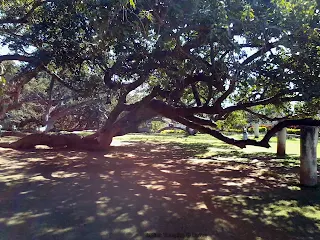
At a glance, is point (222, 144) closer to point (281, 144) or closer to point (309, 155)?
point (281, 144)

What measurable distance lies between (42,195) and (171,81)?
542 cm

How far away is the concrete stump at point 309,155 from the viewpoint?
24.2 feet

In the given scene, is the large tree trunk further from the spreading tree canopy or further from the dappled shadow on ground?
the dappled shadow on ground

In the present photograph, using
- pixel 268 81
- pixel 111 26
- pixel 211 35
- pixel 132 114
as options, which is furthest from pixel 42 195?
pixel 132 114

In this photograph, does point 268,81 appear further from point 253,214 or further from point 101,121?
point 101,121

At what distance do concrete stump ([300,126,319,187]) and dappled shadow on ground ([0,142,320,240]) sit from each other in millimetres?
373

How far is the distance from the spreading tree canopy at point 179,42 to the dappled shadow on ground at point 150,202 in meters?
2.30

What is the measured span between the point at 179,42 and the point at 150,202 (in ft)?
10.3

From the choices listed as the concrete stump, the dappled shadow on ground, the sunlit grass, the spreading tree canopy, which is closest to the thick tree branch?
the spreading tree canopy

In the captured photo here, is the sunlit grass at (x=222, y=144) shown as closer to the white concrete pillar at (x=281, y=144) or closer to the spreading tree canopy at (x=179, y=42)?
the white concrete pillar at (x=281, y=144)

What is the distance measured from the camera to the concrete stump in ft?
24.2

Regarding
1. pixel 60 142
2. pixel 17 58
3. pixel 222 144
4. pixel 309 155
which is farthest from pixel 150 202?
pixel 222 144

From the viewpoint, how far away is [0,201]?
5398 mm

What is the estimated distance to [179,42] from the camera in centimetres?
623
